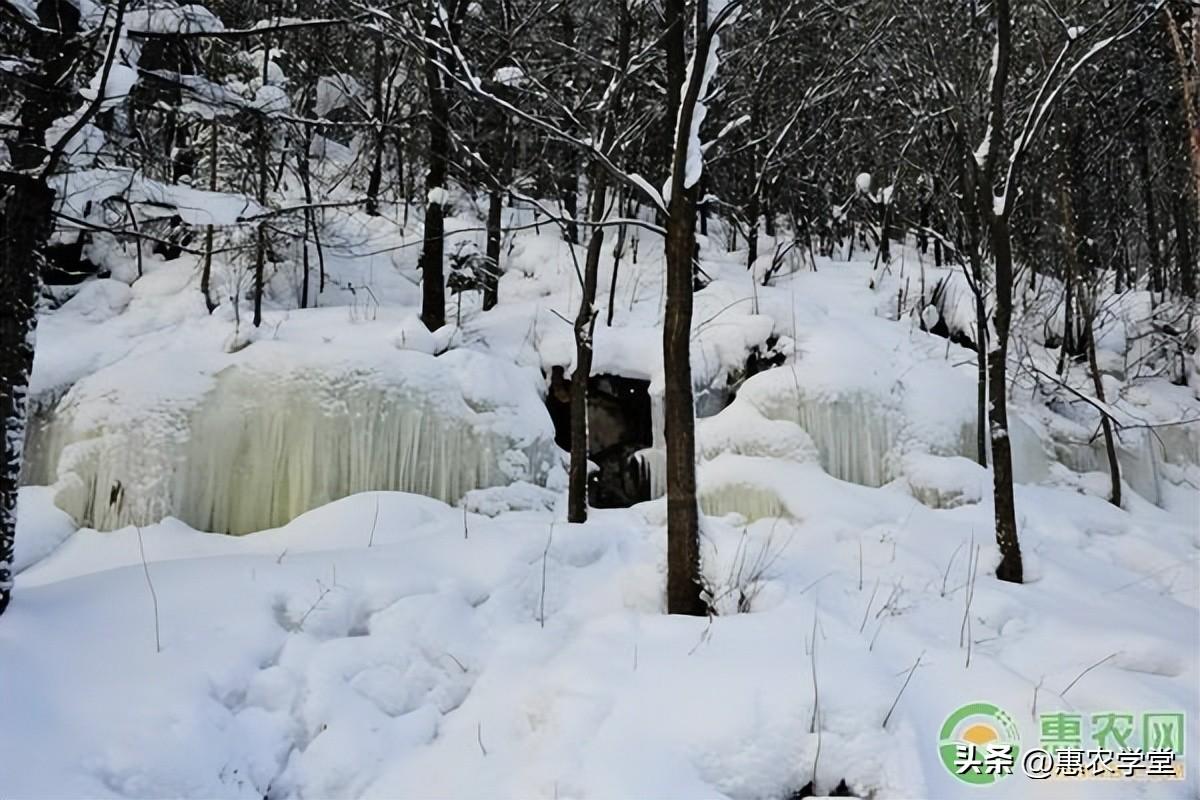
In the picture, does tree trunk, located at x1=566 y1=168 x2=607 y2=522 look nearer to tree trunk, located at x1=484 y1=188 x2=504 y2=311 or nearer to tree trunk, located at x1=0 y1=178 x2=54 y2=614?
tree trunk, located at x1=0 y1=178 x2=54 y2=614

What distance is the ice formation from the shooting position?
5.36m

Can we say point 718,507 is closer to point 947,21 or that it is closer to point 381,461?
point 381,461

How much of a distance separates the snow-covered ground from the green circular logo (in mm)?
52

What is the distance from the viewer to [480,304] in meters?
9.49

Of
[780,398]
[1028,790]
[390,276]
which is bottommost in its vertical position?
[1028,790]

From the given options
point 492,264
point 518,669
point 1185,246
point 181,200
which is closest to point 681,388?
point 518,669

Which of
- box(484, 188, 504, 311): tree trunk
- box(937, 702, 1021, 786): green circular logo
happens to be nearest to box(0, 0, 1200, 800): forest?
box(937, 702, 1021, 786): green circular logo

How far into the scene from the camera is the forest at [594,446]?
2.65m

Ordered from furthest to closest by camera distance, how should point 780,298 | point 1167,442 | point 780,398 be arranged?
point 780,298 → point 1167,442 → point 780,398

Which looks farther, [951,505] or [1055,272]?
[1055,272]

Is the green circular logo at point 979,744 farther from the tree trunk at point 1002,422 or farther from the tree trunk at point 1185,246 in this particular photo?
the tree trunk at point 1185,246

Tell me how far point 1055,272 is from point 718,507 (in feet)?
24.3

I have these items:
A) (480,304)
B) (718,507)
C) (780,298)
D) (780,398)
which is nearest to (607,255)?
(480,304)

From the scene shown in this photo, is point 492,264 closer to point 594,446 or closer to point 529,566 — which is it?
point 594,446
